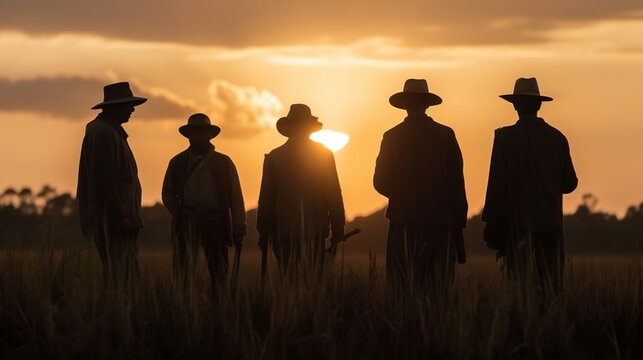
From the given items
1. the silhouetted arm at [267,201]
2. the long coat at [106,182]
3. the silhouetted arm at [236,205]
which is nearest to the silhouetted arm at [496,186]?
the silhouetted arm at [267,201]

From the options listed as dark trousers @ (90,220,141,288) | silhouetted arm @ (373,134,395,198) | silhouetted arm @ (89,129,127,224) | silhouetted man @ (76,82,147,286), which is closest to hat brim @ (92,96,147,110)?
silhouetted man @ (76,82,147,286)

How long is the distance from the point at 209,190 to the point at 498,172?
312 centimetres

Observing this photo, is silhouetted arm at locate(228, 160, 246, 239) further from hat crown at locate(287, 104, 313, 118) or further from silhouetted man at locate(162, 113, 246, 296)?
hat crown at locate(287, 104, 313, 118)

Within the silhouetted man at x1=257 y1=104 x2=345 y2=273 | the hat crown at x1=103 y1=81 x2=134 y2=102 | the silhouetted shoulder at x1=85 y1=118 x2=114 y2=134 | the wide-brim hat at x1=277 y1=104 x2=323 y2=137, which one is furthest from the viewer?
the wide-brim hat at x1=277 y1=104 x2=323 y2=137

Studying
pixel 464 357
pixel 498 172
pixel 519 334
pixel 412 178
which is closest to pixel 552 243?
pixel 498 172

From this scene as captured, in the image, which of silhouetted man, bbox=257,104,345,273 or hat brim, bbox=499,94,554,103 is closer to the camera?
hat brim, bbox=499,94,554,103

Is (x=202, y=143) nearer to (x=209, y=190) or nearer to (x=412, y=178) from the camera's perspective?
(x=209, y=190)

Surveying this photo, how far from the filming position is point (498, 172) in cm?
1027

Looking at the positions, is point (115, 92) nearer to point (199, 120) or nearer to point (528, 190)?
point (199, 120)

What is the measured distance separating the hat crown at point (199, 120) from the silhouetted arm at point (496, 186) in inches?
128

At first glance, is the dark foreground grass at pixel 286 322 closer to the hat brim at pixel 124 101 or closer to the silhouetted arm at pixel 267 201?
the hat brim at pixel 124 101

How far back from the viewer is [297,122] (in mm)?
11211

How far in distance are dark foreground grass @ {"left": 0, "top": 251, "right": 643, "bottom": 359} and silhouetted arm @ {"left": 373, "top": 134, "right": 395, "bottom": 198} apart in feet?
4.61

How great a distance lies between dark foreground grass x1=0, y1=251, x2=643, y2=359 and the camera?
7469 mm
